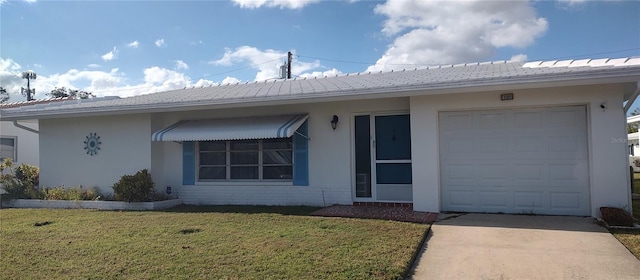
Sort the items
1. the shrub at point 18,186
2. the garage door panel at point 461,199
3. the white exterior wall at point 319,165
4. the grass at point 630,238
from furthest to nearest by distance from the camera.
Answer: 1. the shrub at point 18,186
2. the white exterior wall at point 319,165
3. the garage door panel at point 461,199
4. the grass at point 630,238

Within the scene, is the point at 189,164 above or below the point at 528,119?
below

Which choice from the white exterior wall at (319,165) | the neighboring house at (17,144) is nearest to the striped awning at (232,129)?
the white exterior wall at (319,165)

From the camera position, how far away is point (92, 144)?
1408 centimetres

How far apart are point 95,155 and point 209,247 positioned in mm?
9080

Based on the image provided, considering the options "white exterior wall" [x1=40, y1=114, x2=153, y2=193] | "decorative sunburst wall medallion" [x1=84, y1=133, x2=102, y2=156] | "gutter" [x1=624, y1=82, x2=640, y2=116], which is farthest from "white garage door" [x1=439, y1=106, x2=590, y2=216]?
"decorative sunburst wall medallion" [x1=84, y1=133, x2=102, y2=156]

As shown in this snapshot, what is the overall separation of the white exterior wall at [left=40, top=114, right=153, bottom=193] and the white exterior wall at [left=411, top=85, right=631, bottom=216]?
26.8 ft

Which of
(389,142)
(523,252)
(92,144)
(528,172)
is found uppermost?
(92,144)

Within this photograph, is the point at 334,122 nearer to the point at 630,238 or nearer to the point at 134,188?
the point at 134,188

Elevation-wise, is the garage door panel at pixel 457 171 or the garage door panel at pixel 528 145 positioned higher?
the garage door panel at pixel 528 145

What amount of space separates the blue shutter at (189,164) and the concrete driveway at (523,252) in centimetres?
775

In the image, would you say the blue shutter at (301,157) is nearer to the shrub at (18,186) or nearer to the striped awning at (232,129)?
the striped awning at (232,129)

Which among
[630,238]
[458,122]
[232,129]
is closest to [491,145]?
[458,122]

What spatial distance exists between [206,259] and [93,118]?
1000 cm

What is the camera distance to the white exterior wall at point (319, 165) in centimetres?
1176
